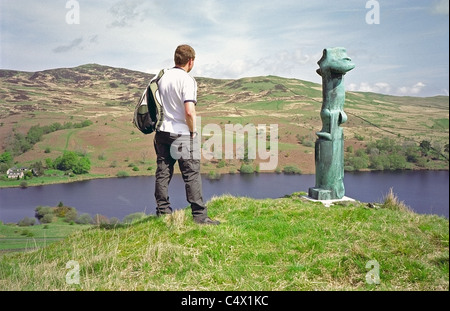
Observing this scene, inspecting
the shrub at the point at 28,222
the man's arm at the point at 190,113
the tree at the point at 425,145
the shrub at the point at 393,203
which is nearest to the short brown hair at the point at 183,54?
the man's arm at the point at 190,113

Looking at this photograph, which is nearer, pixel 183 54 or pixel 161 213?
pixel 183 54

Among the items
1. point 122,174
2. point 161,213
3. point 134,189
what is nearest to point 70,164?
point 122,174

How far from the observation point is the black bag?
612cm

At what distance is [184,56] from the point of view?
6.05 meters

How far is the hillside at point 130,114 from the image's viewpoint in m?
29.7

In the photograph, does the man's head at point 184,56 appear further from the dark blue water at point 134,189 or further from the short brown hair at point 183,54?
the dark blue water at point 134,189

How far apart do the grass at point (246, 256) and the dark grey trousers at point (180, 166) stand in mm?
329

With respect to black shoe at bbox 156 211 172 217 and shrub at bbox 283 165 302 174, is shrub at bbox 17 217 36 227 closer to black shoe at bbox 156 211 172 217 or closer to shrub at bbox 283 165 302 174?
→ black shoe at bbox 156 211 172 217

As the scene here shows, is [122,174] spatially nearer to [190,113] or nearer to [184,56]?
[184,56]

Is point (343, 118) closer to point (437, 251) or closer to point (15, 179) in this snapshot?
point (437, 251)

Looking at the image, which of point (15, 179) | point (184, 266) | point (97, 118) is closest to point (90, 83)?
point (97, 118)

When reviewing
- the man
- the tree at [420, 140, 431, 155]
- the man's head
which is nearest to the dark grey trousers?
the man

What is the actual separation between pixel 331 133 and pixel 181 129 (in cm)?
484

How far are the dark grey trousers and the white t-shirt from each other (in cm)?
15
